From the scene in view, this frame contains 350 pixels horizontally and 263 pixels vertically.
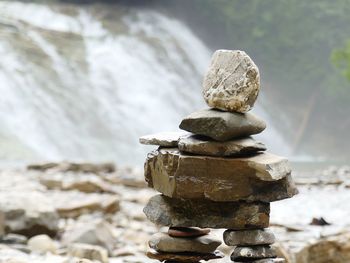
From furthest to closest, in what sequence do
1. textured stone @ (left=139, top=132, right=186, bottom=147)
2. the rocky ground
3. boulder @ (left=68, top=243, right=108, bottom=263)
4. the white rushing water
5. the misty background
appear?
1. the misty background
2. the white rushing water
3. boulder @ (left=68, top=243, right=108, bottom=263)
4. the rocky ground
5. textured stone @ (left=139, top=132, right=186, bottom=147)

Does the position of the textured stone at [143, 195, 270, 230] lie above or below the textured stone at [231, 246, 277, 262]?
above

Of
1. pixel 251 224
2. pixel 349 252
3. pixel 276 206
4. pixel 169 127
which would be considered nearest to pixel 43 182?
pixel 276 206

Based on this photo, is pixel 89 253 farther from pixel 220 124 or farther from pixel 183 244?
pixel 220 124

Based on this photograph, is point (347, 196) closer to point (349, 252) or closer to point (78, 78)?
point (349, 252)

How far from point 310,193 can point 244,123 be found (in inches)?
319

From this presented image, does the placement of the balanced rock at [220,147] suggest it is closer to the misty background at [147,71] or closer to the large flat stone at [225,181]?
the large flat stone at [225,181]

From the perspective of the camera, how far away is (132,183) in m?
12.0

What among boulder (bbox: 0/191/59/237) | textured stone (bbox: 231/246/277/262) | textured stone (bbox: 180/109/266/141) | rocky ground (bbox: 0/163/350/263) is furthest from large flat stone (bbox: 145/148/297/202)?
boulder (bbox: 0/191/59/237)

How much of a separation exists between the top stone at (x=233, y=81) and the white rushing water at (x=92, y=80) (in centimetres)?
1516

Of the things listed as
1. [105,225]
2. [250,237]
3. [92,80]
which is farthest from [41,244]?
[92,80]

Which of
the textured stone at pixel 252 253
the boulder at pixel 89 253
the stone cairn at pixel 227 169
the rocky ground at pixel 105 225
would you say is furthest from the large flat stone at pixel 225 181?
the boulder at pixel 89 253

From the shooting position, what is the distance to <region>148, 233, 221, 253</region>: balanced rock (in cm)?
326

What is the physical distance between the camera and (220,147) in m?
3.03

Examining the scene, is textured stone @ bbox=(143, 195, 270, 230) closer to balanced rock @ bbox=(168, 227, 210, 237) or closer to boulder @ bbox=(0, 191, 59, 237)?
balanced rock @ bbox=(168, 227, 210, 237)
